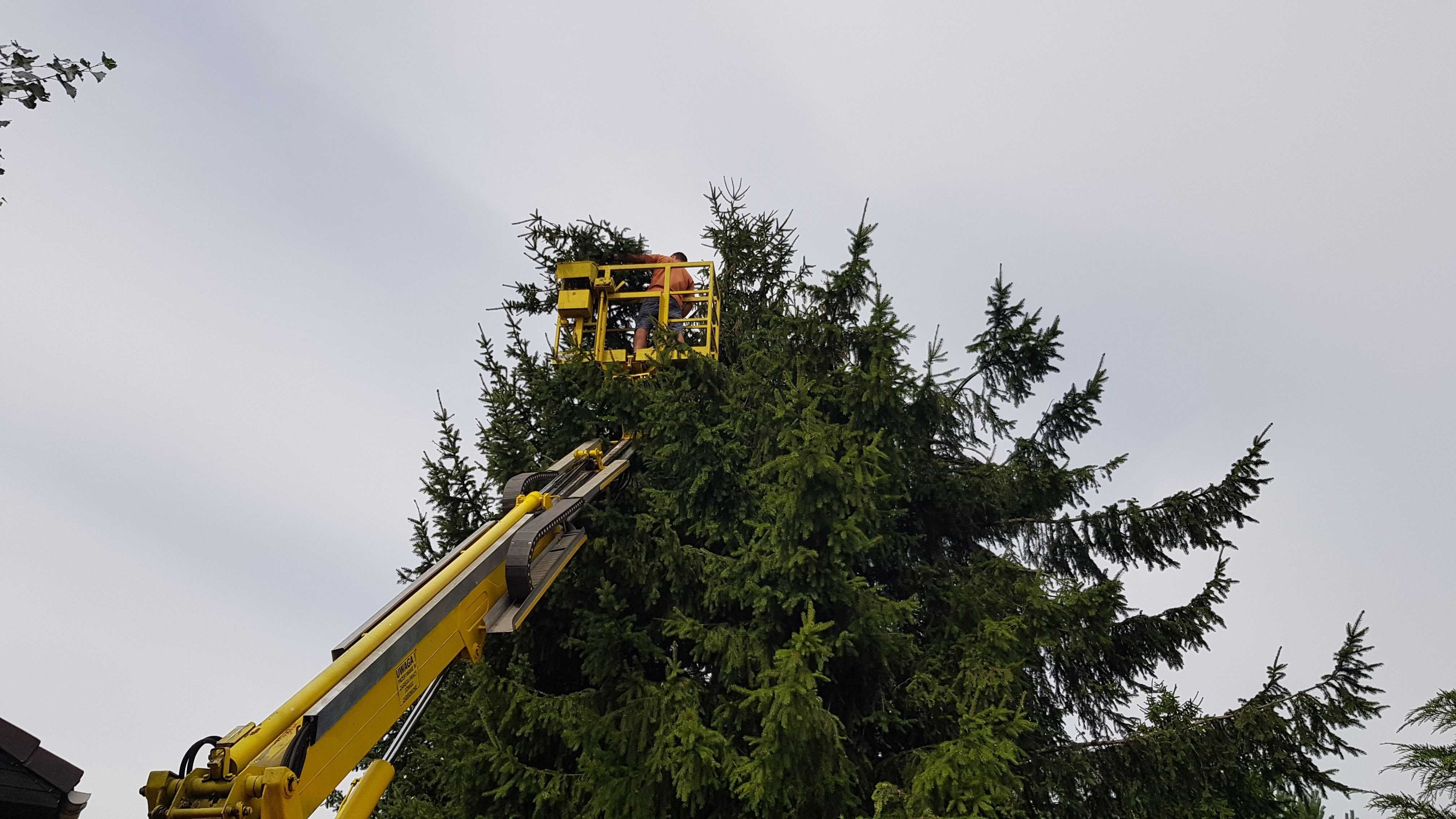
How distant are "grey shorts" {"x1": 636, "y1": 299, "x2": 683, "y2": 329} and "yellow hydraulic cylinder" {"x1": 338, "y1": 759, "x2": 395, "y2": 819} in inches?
282

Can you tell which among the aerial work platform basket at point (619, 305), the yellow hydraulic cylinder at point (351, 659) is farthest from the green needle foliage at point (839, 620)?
the yellow hydraulic cylinder at point (351, 659)

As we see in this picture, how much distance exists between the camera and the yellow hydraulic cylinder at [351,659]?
14.5 feet

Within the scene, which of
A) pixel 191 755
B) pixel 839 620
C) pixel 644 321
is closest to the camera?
pixel 191 755

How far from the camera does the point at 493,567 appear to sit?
22.2 feet

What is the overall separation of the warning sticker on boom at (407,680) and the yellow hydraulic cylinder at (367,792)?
19.2 inches

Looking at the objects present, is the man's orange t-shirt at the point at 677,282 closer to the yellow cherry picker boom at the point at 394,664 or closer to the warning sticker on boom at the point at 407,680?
the yellow cherry picker boom at the point at 394,664

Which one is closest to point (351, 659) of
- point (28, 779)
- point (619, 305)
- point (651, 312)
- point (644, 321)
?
point (28, 779)

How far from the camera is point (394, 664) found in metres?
5.40

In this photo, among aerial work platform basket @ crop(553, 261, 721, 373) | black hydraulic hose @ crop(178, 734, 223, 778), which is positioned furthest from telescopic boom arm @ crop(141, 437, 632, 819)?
aerial work platform basket @ crop(553, 261, 721, 373)

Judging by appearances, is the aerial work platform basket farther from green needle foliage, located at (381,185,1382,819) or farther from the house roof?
the house roof

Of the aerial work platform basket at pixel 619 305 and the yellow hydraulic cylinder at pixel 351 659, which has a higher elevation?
the aerial work platform basket at pixel 619 305

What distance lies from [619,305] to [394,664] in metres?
8.48

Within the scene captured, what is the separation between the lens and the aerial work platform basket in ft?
36.9

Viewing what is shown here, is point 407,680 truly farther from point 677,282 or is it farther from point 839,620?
point 677,282
